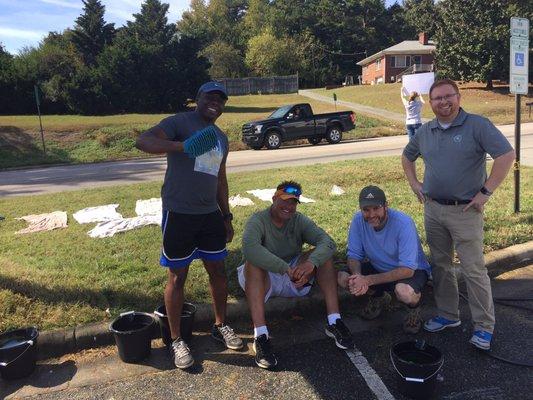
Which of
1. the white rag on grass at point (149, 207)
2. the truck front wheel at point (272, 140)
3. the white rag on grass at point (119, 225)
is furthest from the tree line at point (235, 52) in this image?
the white rag on grass at point (119, 225)

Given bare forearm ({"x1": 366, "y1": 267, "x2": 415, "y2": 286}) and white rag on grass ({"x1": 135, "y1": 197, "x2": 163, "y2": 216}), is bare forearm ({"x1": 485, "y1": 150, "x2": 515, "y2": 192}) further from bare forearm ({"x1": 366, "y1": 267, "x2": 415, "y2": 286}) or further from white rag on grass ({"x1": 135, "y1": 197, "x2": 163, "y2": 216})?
white rag on grass ({"x1": 135, "y1": 197, "x2": 163, "y2": 216})

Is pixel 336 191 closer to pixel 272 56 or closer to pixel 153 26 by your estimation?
pixel 153 26

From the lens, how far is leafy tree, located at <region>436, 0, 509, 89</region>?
35438mm

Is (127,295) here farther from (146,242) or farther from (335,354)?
(335,354)

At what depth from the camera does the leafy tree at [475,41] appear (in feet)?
116

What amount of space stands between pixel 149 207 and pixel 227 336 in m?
4.57

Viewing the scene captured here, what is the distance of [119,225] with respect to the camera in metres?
6.58

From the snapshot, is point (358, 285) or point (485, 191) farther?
point (358, 285)

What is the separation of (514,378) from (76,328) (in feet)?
10.6

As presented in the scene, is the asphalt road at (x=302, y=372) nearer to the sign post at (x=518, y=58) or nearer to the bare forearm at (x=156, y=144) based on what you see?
the bare forearm at (x=156, y=144)

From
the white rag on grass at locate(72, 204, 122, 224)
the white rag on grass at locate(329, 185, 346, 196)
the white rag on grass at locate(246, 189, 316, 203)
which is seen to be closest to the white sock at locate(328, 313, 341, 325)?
the white rag on grass at locate(246, 189, 316, 203)

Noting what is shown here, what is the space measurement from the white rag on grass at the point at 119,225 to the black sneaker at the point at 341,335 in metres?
3.57

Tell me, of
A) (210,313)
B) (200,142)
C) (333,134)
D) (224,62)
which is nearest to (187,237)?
(200,142)

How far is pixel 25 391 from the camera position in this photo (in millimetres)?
3281
